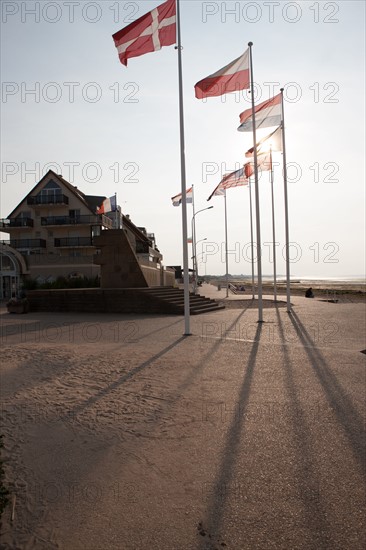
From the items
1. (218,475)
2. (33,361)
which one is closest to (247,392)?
(218,475)

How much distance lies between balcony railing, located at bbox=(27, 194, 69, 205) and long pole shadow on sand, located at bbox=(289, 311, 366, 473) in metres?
41.9

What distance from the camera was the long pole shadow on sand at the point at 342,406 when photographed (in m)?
4.54

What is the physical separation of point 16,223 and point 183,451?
4795cm

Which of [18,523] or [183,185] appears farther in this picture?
[183,185]

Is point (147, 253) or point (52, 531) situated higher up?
point (147, 253)

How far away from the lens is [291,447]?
14.8 ft

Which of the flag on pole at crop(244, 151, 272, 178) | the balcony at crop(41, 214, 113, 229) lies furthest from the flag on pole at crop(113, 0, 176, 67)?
the balcony at crop(41, 214, 113, 229)

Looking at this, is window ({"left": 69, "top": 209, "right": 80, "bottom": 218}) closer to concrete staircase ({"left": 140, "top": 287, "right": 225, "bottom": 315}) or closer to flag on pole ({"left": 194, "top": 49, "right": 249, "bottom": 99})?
concrete staircase ({"left": 140, "top": 287, "right": 225, "bottom": 315})

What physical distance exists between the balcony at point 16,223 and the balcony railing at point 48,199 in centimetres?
228

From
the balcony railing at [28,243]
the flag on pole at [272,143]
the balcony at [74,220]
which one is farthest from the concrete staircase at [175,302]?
the balcony railing at [28,243]

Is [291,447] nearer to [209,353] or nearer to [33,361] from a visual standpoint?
[209,353]

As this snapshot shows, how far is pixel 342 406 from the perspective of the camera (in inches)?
231

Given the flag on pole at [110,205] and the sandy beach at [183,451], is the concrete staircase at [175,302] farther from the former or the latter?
the sandy beach at [183,451]

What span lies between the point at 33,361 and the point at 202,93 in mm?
10127
